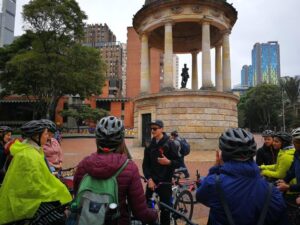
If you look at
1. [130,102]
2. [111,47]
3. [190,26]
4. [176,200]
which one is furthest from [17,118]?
[111,47]

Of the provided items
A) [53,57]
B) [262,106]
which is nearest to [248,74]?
[262,106]

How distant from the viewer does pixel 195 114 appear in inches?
800

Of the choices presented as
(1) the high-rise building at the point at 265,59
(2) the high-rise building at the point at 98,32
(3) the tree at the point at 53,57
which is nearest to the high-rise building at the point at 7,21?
(2) the high-rise building at the point at 98,32

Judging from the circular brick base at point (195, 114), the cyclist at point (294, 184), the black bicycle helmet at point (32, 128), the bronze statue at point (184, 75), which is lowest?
the cyclist at point (294, 184)

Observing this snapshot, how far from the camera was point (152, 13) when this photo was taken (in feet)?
72.9

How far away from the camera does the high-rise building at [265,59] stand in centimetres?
16925

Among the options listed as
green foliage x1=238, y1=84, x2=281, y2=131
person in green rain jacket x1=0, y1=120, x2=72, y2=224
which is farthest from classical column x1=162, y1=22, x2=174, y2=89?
green foliage x1=238, y1=84, x2=281, y2=131

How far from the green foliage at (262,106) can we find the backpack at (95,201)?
61126mm

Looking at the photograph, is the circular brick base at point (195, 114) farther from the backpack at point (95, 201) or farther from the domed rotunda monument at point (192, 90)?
the backpack at point (95, 201)

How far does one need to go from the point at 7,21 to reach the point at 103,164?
10725 centimetres

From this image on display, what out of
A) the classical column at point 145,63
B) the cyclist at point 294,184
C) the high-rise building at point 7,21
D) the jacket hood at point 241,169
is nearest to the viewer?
the jacket hood at point 241,169

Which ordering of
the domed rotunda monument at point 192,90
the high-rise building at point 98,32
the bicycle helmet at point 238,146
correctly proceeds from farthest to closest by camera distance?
the high-rise building at point 98,32 < the domed rotunda monument at point 192,90 < the bicycle helmet at point 238,146

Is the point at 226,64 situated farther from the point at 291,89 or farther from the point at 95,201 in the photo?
the point at 291,89

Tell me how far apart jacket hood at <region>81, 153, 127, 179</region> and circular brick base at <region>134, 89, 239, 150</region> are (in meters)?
17.6
